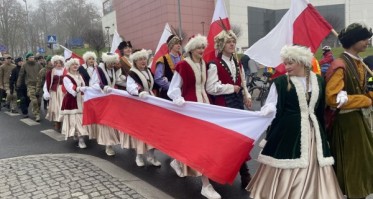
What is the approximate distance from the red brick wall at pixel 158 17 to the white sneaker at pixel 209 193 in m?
55.1

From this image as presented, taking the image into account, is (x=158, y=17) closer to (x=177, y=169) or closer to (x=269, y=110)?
(x=177, y=169)

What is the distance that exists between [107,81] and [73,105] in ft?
4.70

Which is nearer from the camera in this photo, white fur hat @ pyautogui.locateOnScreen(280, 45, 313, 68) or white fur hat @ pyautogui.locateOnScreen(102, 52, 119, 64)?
white fur hat @ pyautogui.locateOnScreen(280, 45, 313, 68)

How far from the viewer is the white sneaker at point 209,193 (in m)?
4.41

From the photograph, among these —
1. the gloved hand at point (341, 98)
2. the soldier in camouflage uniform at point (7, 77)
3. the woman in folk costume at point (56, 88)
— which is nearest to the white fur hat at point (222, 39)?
the gloved hand at point (341, 98)

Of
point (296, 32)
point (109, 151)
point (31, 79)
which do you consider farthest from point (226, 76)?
point (31, 79)

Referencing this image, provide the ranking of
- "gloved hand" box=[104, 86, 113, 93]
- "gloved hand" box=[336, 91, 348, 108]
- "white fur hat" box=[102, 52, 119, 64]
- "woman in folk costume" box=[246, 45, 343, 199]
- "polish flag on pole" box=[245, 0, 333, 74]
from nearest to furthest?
"gloved hand" box=[336, 91, 348, 108]
"woman in folk costume" box=[246, 45, 343, 199]
"polish flag on pole" box=[245, 0, 333, 74]
"gloved hand" box=[104, 86, 113, 93]
"white fur hat" box=[102, 52, 119, 64]

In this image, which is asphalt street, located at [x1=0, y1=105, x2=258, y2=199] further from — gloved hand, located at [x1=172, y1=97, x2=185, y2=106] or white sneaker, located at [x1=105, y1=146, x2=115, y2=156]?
gloved hand, located at [x1=172, y1=97, x2=185, y2=106]

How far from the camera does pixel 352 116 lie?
11.9 feet

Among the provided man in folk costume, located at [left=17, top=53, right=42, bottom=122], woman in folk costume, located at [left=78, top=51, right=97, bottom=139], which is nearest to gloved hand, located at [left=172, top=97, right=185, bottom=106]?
woman in folk costume, located at [left=78, top=51, right=97, bottom=139]

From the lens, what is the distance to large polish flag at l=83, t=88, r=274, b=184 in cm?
385

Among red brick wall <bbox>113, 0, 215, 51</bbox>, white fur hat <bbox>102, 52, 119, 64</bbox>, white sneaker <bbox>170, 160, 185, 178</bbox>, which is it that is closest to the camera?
white sneaker <bbox>170, 160, 185, 178</bbox>

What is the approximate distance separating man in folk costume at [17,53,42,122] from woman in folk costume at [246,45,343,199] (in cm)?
867

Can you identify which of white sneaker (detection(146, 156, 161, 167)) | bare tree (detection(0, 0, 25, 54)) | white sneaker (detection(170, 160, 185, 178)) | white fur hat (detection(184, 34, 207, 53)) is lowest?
white sneaker (detection(146, 156, 161, 167))
